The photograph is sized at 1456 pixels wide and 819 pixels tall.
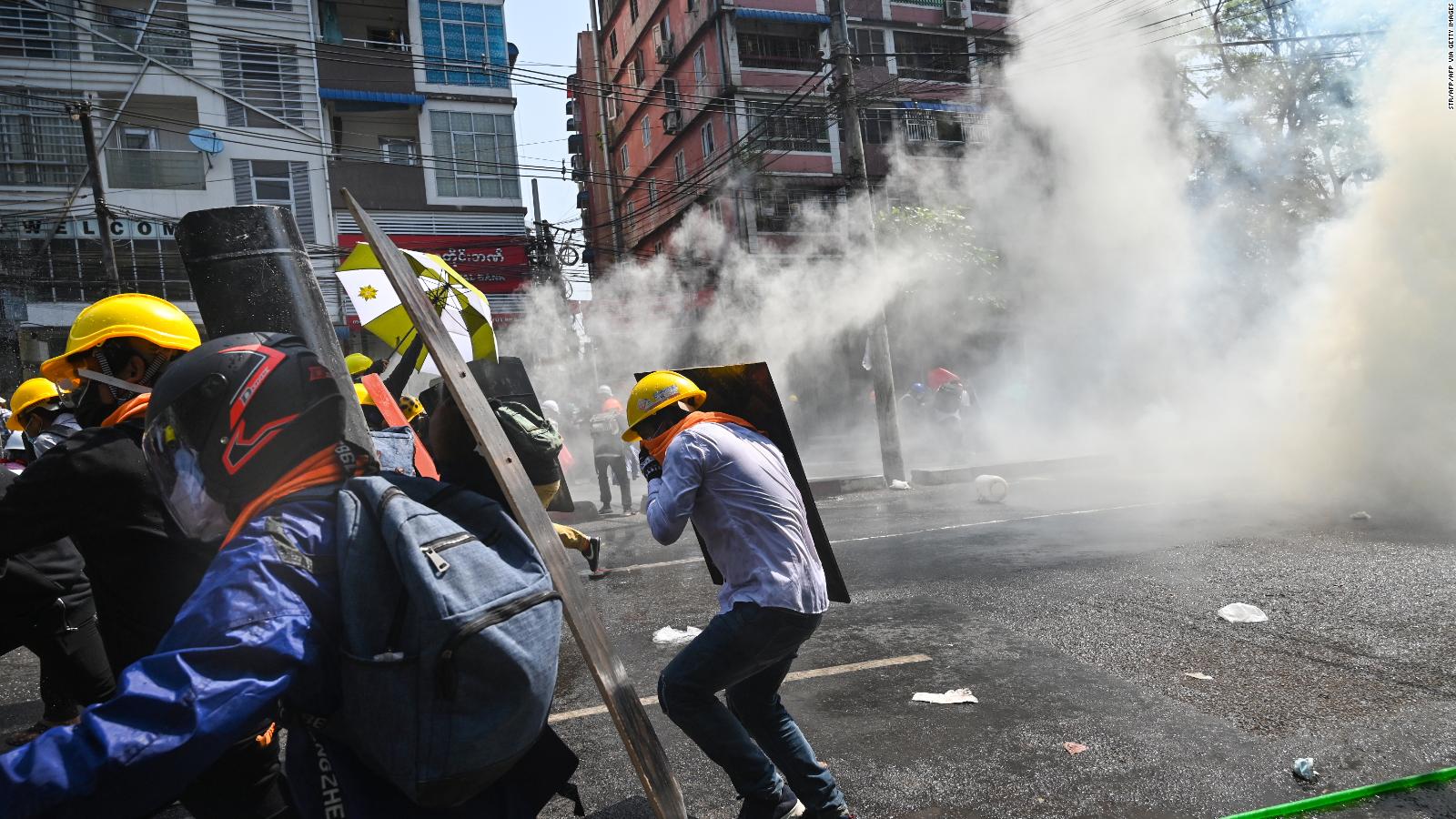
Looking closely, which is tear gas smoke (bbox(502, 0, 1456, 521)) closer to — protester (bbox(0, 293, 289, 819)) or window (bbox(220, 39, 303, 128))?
window (bbox(220, 39, 303, 128))

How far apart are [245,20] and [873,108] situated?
16684mm

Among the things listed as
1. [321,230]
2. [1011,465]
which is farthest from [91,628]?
[321,230]

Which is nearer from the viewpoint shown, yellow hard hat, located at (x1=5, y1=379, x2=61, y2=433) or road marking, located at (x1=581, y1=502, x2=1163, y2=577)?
yellow hard hat, located at (x1=5, y1=379, x2=61, y2=433)

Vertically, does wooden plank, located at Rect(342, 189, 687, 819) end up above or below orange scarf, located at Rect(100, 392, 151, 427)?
below

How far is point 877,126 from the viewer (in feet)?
91.6

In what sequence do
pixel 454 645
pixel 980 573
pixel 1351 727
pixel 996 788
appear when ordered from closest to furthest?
pixel 454 645 < pixel 996 788 < pixel 1351 727 < pixel 980 573

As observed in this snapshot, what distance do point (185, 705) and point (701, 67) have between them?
101 feet

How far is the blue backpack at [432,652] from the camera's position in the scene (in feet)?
Result: 4.17

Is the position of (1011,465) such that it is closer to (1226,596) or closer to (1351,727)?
(1226,596)

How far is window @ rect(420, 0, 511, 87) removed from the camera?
22859 mm

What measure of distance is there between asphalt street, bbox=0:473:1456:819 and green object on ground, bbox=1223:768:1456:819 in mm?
43

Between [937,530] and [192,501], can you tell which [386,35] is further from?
[192,501]

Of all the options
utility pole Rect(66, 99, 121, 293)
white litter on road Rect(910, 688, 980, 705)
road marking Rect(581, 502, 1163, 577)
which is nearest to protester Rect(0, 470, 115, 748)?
white litter on road Rect(910, 688, 980, 705)

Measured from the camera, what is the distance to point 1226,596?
5812mm
